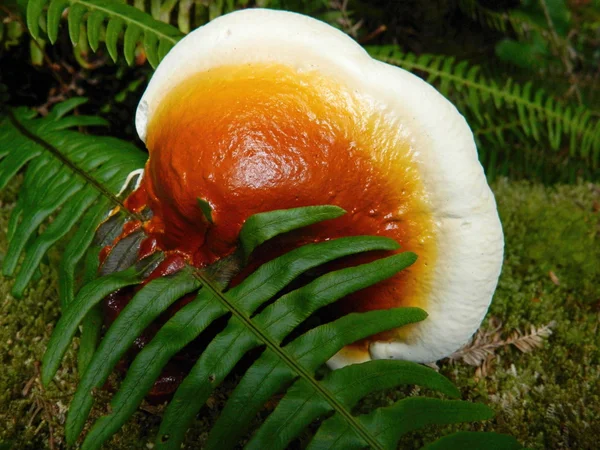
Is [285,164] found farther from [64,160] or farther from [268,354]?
[64,160]

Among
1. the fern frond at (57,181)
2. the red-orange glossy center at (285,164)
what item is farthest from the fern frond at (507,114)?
the fern frond at (57,181)

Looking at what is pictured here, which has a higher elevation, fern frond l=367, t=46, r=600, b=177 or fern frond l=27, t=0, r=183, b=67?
fern frond l=27, t=0, r=183, b=67

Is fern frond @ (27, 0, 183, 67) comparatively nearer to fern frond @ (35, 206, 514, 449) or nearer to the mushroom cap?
the mushroom cap

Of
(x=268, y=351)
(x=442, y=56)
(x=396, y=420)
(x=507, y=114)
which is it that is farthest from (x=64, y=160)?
(x=507, y=114)

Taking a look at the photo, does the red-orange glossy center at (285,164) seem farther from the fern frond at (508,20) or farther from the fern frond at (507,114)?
the fern frond at (508,20)

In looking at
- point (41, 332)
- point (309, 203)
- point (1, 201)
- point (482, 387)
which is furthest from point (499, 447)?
point (1, 201)

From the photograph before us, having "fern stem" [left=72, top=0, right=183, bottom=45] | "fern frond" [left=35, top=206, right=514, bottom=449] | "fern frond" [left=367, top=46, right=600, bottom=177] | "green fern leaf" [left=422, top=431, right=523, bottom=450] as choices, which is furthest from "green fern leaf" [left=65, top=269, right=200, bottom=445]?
"fern frond" [left=367, top=46, right=600, bottom=177]
